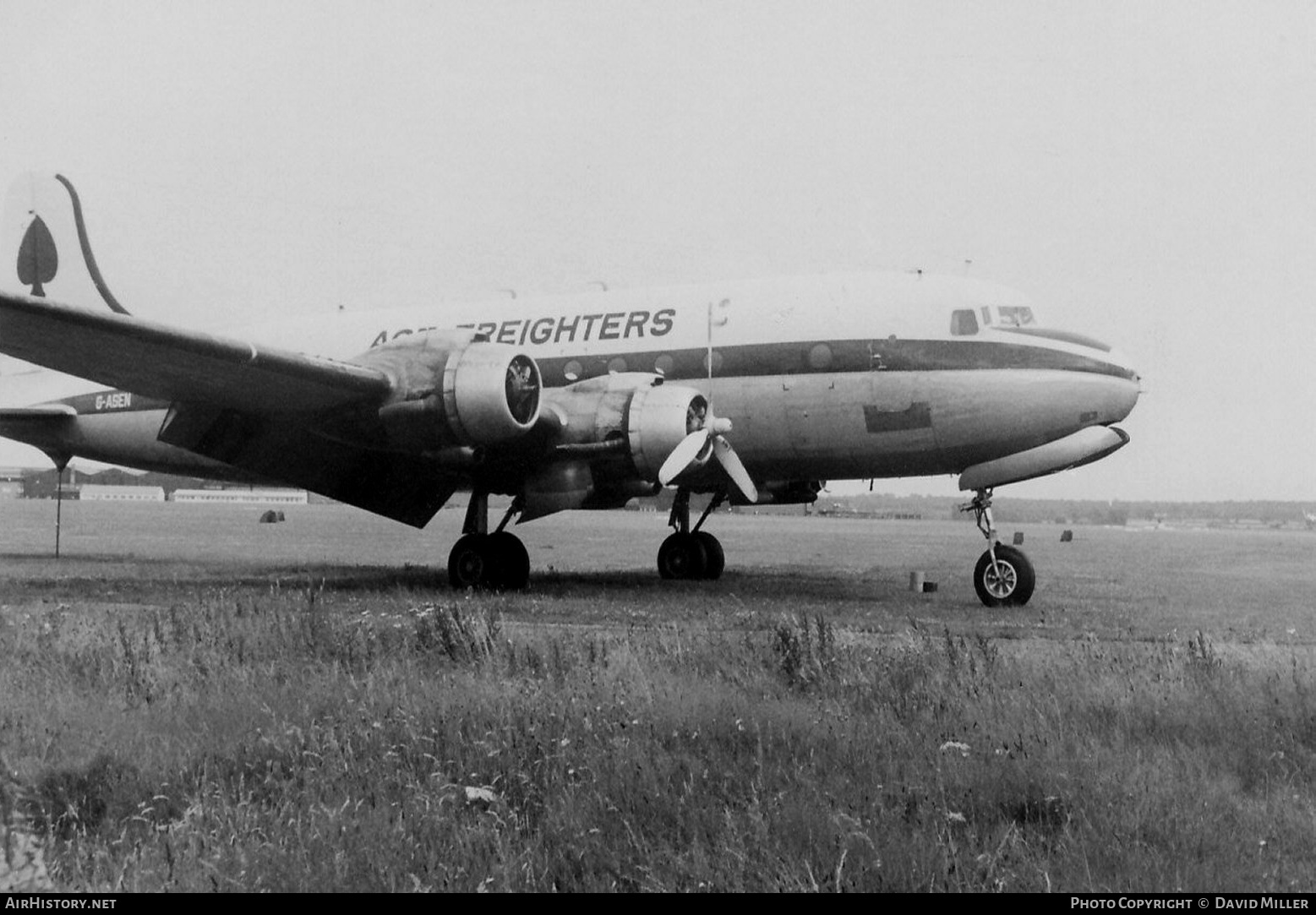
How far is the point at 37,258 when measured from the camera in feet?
56.7

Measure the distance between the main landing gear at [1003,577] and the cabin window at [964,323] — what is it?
7.73 ft

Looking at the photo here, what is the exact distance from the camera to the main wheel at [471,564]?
1402cm

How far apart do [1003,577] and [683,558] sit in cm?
557

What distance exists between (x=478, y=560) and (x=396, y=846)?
9.83 meters

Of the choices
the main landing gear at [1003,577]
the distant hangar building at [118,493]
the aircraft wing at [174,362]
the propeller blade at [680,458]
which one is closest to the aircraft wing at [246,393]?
the aircraft wing at [174,362]

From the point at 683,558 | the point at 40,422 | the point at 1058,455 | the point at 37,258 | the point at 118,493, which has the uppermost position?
the point at 37,258

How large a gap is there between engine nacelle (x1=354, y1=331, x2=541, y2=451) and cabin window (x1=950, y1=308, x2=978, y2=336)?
518 cm

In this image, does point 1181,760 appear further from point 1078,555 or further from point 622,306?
point 1078,555

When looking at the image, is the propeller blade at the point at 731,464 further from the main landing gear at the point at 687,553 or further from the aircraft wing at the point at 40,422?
the aircraft wing at the point at 40,422

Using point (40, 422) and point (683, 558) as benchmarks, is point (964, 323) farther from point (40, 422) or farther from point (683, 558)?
point (40, 422)

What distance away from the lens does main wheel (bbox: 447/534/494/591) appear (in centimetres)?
1402


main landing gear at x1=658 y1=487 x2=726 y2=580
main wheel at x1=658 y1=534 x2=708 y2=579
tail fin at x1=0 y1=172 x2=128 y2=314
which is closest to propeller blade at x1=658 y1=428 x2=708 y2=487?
main landing gear at x1=658 y1=487 x2=726 y2=580

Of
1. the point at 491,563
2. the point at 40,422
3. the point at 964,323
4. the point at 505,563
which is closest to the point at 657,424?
the point at 505,563

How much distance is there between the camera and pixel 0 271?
17078 millimetres
